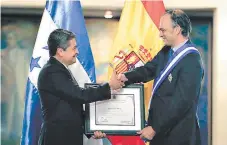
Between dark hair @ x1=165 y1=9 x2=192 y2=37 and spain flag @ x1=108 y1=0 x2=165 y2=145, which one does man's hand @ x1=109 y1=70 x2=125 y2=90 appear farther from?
dark hair @ x1=165 y1=9 x2=192 y2=37

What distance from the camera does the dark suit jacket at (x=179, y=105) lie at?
207cm

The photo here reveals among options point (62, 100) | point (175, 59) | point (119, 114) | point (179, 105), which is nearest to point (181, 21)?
point (175, 59)

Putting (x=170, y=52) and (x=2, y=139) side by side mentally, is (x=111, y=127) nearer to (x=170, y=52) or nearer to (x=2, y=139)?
(x=170, y=52)

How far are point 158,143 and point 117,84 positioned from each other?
363 millimetres

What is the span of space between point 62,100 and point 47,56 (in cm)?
43

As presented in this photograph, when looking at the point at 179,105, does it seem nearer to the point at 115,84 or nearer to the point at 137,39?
the point at 115,84

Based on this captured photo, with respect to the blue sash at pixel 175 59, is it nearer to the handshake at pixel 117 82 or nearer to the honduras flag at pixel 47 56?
the handshake at pixel 117 82

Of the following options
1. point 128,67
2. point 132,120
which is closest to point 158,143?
point 132,120

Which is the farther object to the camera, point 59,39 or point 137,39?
point 137,39

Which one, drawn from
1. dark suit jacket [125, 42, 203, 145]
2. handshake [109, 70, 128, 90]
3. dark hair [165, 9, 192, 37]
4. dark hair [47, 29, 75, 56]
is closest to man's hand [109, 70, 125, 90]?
handshake [109, 70, 128, 90]

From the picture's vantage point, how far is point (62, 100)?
2172 mm

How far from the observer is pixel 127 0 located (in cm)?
257

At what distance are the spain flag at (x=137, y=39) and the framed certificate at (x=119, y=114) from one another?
251mm

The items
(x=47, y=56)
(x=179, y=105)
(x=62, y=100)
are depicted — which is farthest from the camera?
(x=47, y=56)
